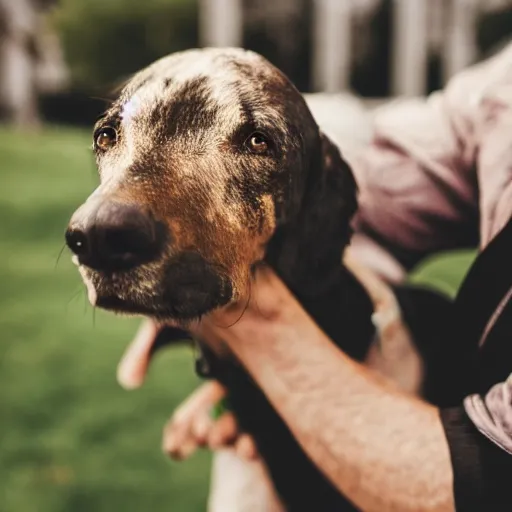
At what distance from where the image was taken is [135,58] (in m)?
1.34

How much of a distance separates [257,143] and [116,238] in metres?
0.27

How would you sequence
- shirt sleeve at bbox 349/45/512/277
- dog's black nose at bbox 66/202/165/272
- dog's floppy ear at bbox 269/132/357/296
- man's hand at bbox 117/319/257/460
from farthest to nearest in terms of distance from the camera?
1. shirt sleeve at bbox 349/45/512/277
2. man's hand at bbox 117/319/257/460
3. dog's floppy ear at bbox 269/132/357/296
4. dog's black nose at bbox 66/202/165/272

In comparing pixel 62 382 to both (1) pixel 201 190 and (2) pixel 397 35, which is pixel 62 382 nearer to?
(2) pixel 397 35

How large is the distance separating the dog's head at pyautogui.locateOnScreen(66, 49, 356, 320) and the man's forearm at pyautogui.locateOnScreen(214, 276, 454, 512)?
103 millimetres

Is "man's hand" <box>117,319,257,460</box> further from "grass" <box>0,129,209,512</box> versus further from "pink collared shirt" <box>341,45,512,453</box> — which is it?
"grass" <box>0,129,209,512</box>

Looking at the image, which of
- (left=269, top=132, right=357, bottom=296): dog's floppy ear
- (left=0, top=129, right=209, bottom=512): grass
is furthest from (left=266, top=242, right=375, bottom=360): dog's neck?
(left=0, top=129, right=209, bottom=512): grass

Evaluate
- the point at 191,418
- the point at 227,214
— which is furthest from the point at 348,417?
the point at 191,418

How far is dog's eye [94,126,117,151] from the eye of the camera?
955 millimetres

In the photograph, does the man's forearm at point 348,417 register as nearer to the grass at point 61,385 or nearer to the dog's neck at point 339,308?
the dog's neck at point 339,308

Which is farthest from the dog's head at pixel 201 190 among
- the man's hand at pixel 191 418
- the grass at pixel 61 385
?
the grass at pixel 61 385

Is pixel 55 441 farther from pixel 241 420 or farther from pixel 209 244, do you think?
pixel 209 244

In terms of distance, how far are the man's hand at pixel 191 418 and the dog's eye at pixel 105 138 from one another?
0.34 meters

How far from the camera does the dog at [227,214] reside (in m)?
0.84

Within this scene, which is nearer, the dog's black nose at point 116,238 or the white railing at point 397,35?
the dog's black nose at point 116,238
